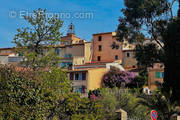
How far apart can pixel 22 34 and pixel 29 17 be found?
163 cm

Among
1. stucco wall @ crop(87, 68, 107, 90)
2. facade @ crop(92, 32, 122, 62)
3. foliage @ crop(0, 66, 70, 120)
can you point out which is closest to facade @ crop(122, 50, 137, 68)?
facade @ crop(92, 32, 122, 62)

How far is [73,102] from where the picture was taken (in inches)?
483

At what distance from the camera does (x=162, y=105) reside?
18.8 metres

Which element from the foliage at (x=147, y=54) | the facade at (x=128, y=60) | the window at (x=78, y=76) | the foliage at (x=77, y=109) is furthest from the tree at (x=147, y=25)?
the facade at (x=128, y=60)

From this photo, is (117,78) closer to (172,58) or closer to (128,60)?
(128,60)

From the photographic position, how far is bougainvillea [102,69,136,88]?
156ft

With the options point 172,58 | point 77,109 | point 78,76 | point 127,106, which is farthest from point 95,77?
point 77,109

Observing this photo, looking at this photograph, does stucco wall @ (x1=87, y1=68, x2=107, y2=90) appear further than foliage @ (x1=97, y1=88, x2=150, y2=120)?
Yes

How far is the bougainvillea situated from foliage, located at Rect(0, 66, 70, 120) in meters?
36.8

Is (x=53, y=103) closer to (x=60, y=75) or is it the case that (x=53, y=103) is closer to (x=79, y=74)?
(x=60, y=75)

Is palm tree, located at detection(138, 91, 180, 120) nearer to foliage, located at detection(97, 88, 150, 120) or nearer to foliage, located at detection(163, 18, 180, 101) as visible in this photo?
foliage, located at detection(97, 88, 150, 120)

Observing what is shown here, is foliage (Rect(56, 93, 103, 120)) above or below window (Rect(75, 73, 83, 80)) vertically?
below

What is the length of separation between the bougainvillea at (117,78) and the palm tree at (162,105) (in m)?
27.6

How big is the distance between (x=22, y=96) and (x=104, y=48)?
181ft
